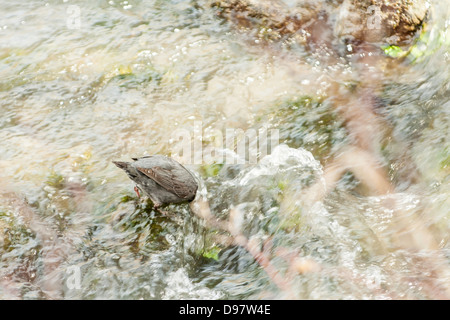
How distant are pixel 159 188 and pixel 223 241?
2.60 ft

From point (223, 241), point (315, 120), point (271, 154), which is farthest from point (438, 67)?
point (223, 241)

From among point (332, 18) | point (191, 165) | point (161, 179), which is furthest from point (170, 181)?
point (332, 18)

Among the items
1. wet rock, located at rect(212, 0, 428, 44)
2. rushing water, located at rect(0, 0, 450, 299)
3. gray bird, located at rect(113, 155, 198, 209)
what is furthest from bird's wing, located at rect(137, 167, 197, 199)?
wet rock, located at rect(212, 0, 428, 44)

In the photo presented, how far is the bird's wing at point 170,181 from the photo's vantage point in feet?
15.2

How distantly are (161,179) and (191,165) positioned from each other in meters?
0.79

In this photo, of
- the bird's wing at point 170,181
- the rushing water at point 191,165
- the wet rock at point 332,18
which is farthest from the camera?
the wet rock at point 332,18

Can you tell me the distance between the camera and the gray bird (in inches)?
183

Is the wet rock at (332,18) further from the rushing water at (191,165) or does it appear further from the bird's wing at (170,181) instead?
the bird's wing at (170,181)

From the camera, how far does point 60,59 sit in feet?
22.8

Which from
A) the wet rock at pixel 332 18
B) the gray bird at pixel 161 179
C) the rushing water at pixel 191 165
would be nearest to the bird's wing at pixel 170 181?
the gray bird at pixel 161 179

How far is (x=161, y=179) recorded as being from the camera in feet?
15.4

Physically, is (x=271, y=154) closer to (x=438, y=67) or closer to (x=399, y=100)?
(x=399, y=100)

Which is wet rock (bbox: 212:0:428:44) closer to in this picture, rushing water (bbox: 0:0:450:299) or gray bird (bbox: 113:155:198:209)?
rushing water (bbox: 0:0:450:299)
